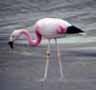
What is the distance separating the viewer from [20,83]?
693 centimetres

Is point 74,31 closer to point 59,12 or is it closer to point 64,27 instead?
point 64,27

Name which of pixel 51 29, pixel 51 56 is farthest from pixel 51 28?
pixel 51 56

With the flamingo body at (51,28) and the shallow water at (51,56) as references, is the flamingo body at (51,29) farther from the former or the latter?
the shallow water at (51,56)

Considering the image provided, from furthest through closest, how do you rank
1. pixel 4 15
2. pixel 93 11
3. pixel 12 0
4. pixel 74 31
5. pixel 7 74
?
pixel 12 0 < pixel 4 15 < pixel 93 11 < pixel 7 74 < pixel 74 31

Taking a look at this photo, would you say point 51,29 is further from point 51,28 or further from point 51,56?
point 51,56

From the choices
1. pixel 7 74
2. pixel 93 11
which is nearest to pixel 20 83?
pixel 7 74

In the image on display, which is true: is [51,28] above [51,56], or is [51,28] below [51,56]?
above

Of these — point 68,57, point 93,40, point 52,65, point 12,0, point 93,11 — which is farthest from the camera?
point 12,0

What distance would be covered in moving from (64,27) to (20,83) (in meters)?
1.11

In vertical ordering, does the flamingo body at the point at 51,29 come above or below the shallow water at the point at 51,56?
above

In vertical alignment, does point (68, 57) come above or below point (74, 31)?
below

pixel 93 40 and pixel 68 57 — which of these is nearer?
pixel 68 57

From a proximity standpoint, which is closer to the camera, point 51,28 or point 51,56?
point 51,28

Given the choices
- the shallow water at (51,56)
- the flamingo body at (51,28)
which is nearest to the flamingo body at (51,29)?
the flamingo body at (51,28)
